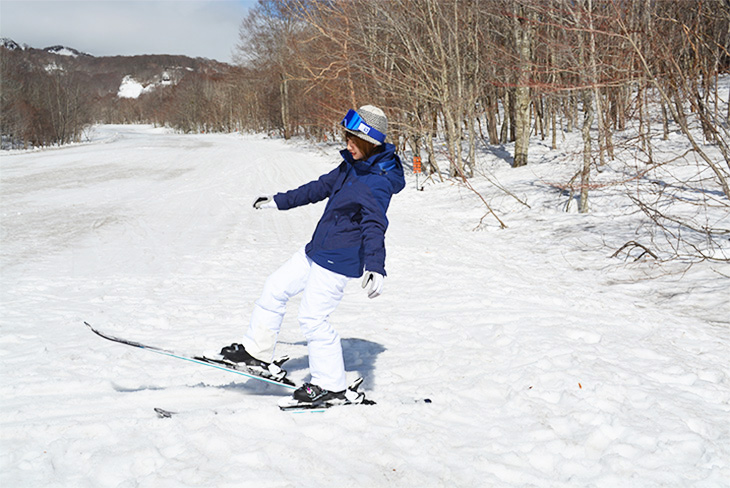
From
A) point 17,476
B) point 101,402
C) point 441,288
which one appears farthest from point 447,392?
point 441,288

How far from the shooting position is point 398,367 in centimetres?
441

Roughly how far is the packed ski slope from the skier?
38 centimetres

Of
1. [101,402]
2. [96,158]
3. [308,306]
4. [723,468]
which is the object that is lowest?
[723,468]

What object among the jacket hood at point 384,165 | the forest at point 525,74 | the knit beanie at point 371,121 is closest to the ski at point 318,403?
the jacket hood at point 384,165

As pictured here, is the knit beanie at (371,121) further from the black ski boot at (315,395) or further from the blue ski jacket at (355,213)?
the black ski boot at (315,395)

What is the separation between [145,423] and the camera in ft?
10.1

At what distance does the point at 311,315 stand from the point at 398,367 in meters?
1.45

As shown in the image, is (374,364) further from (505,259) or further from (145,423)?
(505,259)

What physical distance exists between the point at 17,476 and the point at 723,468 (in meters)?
3.79

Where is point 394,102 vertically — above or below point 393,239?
above

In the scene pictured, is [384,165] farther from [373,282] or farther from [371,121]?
[373,282]

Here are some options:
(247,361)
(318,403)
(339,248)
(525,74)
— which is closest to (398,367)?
(318,403)

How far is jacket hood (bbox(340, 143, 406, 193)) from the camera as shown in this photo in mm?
3221

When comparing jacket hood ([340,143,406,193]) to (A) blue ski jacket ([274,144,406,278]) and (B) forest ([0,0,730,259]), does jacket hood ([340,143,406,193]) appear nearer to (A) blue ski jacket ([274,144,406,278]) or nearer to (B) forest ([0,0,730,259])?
(A) blue ski jacket ([274,144,406,278])
